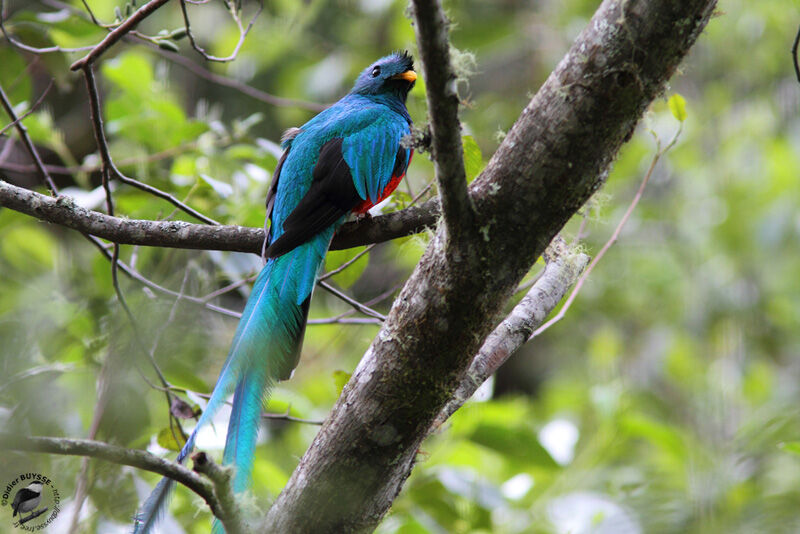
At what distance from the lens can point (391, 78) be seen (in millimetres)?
3426

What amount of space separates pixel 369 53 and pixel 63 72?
305 cm

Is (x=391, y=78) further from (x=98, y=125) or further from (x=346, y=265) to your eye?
(x=98, y=125)

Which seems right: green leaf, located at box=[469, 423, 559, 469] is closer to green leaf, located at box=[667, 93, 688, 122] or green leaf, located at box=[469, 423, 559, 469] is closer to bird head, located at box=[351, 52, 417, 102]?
green leaf, located at box=[667, 93, 688, 122]

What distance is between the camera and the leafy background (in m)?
2.14

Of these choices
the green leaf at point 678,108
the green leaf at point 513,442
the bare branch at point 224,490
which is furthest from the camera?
the green leaf at point 513,442

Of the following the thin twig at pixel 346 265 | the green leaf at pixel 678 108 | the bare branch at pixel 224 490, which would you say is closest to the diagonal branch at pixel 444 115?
the bare branch at pixel 224 490

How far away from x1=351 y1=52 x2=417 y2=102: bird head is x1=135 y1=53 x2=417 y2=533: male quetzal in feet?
0.49

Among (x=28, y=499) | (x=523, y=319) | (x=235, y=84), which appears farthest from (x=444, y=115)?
(x=235, y=84)

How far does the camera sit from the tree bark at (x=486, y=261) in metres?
1.58

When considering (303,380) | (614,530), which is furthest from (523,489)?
(303,380)

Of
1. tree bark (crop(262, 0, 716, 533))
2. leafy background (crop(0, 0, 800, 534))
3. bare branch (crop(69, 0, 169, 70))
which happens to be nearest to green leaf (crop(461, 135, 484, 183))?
leafy background (crop(0, 0, 800, 534))

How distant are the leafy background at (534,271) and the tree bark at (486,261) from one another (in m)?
0.43

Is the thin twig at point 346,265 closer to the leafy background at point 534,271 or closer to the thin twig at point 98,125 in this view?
the leafy background at point 534,271

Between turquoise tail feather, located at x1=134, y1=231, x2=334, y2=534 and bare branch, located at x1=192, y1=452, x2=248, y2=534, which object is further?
turquoise tail feather, located at x1=134, y1=231, x2=334, y2=534
